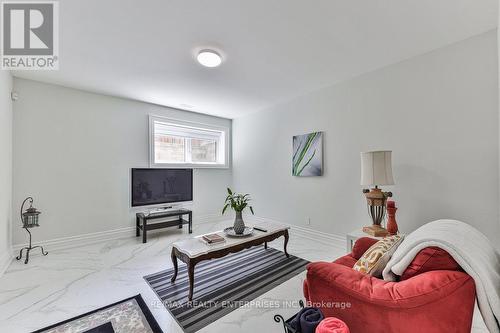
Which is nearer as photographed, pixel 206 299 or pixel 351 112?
pixel 206 299

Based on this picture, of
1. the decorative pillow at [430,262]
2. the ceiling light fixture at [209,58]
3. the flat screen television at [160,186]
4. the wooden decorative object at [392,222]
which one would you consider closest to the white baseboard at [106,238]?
the flat screen television at [160,186]

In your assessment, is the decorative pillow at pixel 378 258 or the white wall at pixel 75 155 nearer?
the decorative pillow at pixel 378 258

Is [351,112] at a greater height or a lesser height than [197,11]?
lesser

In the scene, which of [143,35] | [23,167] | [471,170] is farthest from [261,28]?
[23,167]

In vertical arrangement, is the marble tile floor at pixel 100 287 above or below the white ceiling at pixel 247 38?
below

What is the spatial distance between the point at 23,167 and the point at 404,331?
14.1 feet

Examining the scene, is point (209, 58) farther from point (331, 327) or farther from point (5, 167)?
point (5, 167)

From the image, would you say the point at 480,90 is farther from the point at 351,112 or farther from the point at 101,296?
the point at 101,296

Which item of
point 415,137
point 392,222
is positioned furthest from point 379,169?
point 415,137

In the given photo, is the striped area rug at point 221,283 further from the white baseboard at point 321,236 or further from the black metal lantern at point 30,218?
the black metal lantern at point 30,218

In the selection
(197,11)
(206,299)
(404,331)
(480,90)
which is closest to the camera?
(404,331)

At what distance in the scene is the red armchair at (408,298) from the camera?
0.91 meters

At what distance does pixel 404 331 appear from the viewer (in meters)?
0.96

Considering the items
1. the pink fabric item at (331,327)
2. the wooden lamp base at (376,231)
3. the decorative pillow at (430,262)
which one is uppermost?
the decorative pillow at (430,262)
